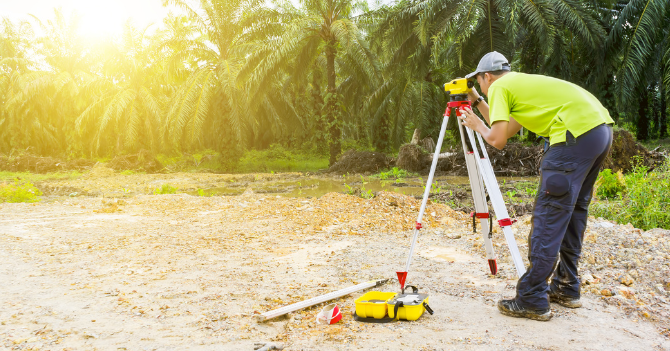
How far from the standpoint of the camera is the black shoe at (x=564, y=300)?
129 inches

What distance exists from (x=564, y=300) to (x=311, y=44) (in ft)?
56.6

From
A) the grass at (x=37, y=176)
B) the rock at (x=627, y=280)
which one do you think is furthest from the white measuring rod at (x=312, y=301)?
the grass at (x=37, y=176)

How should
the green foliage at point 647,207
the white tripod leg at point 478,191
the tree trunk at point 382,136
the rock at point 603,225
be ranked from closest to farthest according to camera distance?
the white tripod leg at point 478,191, the rock at point 603,225, the green foliage at point 647,207, the tree trunk at point 382,136

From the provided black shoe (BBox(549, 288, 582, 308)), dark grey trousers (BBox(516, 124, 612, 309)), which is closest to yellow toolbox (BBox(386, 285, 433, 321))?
dark grey trousers (BBox(516, 124, 612, 309))

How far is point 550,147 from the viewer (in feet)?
9.98

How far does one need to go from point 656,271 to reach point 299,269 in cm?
333

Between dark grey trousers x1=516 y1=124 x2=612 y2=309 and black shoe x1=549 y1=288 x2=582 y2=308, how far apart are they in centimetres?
35

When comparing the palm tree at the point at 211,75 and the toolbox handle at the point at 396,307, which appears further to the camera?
the palm tree at the point at 211,75

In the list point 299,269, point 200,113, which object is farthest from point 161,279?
point 200,113

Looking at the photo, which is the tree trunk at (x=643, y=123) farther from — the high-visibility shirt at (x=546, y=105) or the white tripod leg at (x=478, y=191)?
the high-visibility shirt at (x=546, y=105)

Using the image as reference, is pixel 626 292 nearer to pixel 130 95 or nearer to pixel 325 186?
pixel 325 186

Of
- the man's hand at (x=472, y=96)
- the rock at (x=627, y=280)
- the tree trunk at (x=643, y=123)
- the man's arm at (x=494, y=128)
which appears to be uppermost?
the tree trunk at (x=643, y=123)

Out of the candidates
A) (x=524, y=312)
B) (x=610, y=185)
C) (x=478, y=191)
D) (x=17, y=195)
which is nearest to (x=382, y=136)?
(x=610, y=185)

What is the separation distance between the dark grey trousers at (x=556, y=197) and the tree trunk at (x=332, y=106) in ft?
54.7
